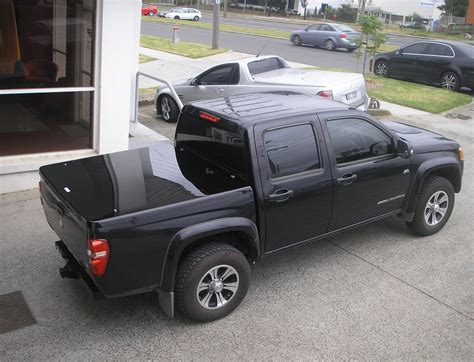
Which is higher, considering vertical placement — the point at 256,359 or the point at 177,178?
the point at 177,178

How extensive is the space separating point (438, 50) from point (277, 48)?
1184 cm

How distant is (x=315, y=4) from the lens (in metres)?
85.6

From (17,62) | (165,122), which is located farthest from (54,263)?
(165,122)

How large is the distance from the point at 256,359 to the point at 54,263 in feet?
7.91

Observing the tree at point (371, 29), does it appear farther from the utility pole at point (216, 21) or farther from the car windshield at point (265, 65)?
the utility pole at point (216, 21)

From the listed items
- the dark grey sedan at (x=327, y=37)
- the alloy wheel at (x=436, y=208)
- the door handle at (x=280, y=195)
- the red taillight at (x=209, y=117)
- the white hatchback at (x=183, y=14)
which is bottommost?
the alloy wheel at (x=436, y=208)

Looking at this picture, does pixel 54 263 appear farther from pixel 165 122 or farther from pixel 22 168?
pixel 165 122

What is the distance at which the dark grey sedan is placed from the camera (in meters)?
27.6

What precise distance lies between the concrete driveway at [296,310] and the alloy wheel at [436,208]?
0.23m

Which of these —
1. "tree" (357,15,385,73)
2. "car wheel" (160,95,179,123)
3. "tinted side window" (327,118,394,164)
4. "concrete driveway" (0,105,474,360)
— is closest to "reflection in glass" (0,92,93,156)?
"concrete driveway" (0,105,474,360)

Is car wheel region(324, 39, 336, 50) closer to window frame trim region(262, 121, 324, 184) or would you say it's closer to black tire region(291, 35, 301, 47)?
black tire region(291, 35, 301, 47)

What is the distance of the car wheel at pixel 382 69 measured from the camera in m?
18.8

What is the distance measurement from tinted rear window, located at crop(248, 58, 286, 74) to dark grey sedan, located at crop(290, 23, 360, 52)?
16.7 m

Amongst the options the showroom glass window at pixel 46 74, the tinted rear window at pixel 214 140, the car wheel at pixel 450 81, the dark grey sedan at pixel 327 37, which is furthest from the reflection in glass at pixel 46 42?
the dark grey sedan at pixel 327 37
